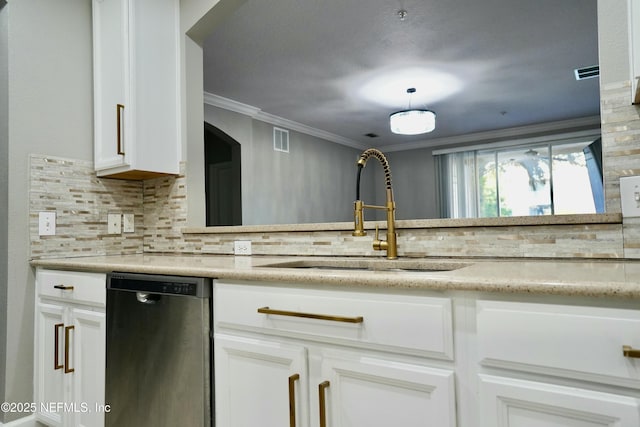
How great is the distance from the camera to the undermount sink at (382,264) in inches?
56.1

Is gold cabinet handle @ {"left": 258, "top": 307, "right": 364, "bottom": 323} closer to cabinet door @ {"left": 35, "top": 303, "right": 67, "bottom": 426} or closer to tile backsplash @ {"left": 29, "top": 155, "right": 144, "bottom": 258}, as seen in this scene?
cabinet door @ {"left": 35, "top": 303, "right": 67, "bottom": 426}

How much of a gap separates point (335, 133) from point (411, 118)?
2.08 meters

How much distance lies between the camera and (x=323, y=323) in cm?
107

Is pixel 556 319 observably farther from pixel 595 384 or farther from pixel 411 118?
pixel 411 118

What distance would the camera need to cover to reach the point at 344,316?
1.03 m

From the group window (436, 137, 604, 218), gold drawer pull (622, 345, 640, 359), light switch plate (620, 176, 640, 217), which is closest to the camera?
gold drawer pull (622, 345, 640, 359)

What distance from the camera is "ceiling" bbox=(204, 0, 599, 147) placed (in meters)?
2.99

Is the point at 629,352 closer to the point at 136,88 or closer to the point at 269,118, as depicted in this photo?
the point at 136,88

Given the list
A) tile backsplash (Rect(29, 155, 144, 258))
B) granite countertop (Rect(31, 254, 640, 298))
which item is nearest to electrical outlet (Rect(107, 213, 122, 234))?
tile backsplash (Rect(29, 155, 144, 258))

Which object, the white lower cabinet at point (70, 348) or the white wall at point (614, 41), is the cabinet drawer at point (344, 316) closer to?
the white lower cabinet at point (70, 348)

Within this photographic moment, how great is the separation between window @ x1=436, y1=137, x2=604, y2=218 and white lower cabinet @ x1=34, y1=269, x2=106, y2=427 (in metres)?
5.87

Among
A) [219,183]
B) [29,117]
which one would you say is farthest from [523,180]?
[29,117]

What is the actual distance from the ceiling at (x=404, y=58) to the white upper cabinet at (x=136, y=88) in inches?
32.9

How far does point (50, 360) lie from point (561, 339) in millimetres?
2042
